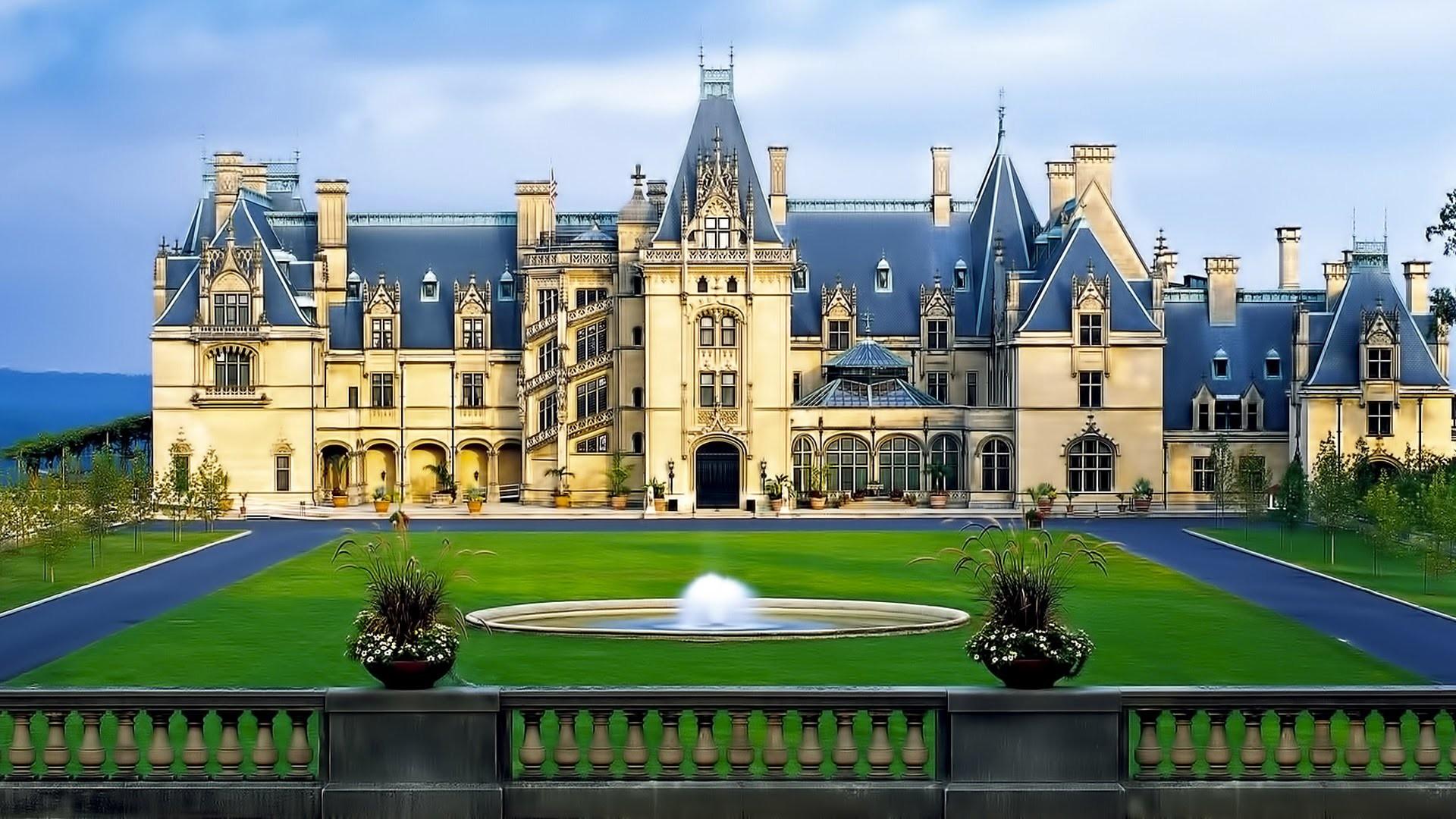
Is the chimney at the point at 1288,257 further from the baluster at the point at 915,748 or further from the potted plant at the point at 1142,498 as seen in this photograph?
the baluster at the point at 915,748

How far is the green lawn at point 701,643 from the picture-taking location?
100 ft

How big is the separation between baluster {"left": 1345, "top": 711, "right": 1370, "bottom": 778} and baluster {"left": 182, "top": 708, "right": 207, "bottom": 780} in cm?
994

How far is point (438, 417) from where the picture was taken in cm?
9100

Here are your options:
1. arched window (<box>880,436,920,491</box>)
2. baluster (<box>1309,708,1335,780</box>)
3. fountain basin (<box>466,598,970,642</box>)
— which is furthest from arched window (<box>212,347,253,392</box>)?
baluster (<box>1309,708,1335,780</box>)

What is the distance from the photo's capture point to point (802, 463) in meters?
86.6

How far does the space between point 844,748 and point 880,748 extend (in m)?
0.31

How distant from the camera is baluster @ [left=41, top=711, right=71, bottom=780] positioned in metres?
17.7

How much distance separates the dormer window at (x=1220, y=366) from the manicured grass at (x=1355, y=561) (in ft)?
47.5

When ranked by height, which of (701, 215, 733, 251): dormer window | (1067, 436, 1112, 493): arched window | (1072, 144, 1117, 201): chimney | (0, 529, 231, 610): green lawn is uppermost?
(1072, 144, 1117, 201): chimney

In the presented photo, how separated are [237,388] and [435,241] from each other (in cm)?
1197

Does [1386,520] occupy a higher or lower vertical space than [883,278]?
lower

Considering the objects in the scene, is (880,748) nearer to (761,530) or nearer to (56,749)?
(56,749)

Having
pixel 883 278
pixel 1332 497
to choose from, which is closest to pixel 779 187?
pixel 883 278

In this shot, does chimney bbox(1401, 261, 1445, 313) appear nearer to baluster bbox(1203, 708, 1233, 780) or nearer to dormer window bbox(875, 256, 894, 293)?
dormer window bbox(875, 256, 894, 293)
